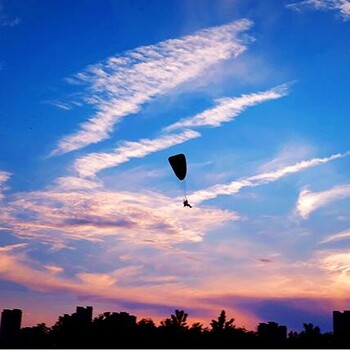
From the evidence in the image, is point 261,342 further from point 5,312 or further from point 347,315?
point 5,312

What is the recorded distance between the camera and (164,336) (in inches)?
2598

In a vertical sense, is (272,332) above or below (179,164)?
below

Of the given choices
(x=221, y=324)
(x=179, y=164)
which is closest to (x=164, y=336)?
(x=221, y=324)

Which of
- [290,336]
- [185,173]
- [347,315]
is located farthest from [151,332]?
[185,173]

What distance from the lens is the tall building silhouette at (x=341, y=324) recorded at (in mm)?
64069

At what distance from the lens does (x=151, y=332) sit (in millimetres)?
68062

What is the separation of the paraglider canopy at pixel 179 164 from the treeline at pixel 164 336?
3051cm

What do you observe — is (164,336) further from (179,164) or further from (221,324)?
(179,164)

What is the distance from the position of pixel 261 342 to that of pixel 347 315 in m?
14.3

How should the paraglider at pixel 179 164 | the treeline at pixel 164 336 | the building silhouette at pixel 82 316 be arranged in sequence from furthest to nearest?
the building silhouette at pixel 82 316, the treeline at pixel 164 336, the paraglider at pixel 179 164

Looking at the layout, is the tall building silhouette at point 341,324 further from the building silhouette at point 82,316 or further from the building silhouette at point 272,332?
the building silhouette at point 82,316

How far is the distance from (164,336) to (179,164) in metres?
36.4

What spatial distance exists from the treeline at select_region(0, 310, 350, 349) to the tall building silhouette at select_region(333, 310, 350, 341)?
123 centimetres

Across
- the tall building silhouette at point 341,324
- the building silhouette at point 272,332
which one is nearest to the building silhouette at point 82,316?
the building silhouette at point 272,332
